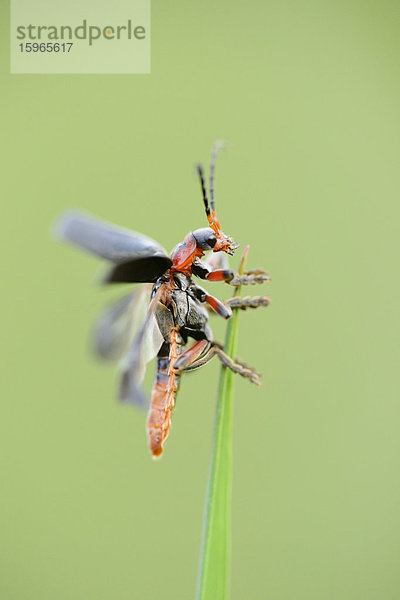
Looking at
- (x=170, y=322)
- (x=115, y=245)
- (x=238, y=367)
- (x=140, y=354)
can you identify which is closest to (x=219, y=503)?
(x=238, y=367)

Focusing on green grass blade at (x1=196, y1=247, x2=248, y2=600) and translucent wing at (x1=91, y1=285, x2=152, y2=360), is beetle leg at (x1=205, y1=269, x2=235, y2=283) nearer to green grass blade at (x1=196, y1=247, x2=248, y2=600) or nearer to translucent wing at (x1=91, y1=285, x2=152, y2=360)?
translucent wing at (x1=91, y1=285, x2=152, y2=360)

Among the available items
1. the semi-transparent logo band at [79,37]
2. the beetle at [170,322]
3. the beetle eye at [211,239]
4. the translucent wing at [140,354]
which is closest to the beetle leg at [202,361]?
the beetle at [170,322]

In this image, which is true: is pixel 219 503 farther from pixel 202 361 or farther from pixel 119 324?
pixel 119 324

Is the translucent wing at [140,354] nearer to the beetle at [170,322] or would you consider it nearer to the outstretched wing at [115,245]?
the beetle at [170,322]

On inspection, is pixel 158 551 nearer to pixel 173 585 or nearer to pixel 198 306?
pixel 173 585

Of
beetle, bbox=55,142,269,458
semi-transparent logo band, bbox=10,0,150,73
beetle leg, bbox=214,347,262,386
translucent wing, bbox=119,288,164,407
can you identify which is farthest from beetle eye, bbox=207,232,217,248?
semi-transparent logo band, bbox=10,0,150,73

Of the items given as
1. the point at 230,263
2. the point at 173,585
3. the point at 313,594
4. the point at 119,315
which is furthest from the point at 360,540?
the point at 119,315
